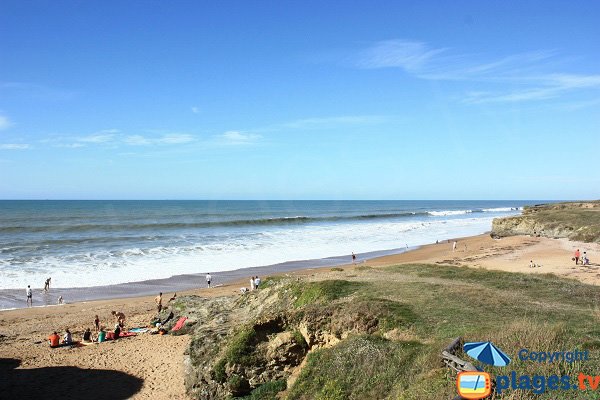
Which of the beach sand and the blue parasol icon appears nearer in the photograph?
the blue parasol icon

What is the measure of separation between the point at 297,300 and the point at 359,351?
4684 millimetres

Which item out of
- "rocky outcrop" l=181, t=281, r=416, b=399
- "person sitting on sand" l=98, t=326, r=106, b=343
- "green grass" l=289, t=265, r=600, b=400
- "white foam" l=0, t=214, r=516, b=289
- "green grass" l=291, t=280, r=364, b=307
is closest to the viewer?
"green grass" l=289, t=265, r=600, b=400

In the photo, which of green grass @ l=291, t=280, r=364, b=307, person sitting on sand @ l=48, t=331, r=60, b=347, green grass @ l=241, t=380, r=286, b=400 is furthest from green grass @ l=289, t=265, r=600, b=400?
person sitting on sand @ l=48, t=331, r=60, b=347

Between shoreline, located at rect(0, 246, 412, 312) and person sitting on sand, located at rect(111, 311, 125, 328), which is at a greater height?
person sitting on sand, located at rect(111, 311, 125, 328)

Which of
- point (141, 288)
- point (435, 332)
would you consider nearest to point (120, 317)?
point (141, 288)

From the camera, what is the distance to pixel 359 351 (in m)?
9.52

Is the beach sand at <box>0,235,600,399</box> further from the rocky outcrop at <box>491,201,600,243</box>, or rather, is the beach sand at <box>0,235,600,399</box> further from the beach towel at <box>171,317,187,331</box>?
the rocky outcrop at <box>491,201,600,243</box>

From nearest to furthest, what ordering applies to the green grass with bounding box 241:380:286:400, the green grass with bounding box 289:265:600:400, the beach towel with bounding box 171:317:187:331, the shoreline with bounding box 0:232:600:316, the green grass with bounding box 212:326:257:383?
the green grass with bounding box 289:265:600:400 < the green grass with bounding box 241:380:286:400 < the green grass with bounding box 212:326:257:383 < the beach towel with bounding box 171:317:187:331 < the shoreline with bounding box 0:232:600:316

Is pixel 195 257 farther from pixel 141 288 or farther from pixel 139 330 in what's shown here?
pixel 139 330

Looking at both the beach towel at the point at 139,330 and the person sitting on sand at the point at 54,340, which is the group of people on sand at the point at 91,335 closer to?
the person sitting on sand at the point at 54,340

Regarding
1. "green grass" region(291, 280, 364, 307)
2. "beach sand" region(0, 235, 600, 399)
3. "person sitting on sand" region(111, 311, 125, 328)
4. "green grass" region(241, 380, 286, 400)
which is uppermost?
"green grass" region(291, 280, 364, 307)

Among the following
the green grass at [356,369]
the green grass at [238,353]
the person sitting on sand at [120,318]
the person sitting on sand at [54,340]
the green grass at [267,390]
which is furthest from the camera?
the person sitting on sand at [120,318]

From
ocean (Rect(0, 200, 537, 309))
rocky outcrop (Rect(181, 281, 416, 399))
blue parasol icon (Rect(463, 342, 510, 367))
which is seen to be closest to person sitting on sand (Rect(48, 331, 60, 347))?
rocky outcrop (Rect(181, 281, 416, 399))

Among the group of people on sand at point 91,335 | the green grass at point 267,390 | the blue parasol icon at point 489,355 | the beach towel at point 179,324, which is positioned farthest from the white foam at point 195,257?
the blue parasol icon at point 489,355
